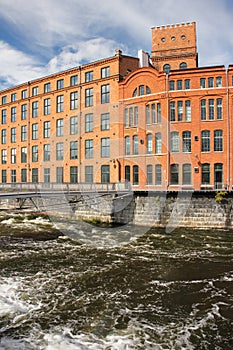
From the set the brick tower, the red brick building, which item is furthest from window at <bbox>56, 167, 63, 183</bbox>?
the brick tower

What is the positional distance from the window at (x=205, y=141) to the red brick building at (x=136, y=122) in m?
0.08

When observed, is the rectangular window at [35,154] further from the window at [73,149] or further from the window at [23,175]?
the window at [73,149]

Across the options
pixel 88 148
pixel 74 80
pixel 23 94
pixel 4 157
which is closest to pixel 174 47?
pixel 74 80

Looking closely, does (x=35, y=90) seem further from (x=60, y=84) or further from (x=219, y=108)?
(x=219, y=108)

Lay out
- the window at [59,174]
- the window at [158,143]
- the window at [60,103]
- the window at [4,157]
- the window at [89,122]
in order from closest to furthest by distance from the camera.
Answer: the window at [158,143] → the window at [89,122] → the window at [59,174] → the window at [60,103] → the window at [4,157]

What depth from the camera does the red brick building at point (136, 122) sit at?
26.4 m

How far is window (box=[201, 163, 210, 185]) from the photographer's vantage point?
86.5 ft

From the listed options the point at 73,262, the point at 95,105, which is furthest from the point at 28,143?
the point at 73,262

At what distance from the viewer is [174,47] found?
1350 inches

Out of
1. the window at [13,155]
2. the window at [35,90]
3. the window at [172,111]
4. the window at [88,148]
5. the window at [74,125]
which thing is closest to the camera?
the window at [172,111]

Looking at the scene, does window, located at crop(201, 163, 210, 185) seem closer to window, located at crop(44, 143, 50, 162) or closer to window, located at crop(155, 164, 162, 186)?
window, located at crop(155, 164, 162, 186)

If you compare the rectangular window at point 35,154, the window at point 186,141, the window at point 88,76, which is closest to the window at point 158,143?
the window at point 186,141

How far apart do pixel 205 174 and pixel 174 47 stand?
16253mm

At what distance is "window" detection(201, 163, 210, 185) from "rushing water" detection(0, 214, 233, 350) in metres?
9.98
